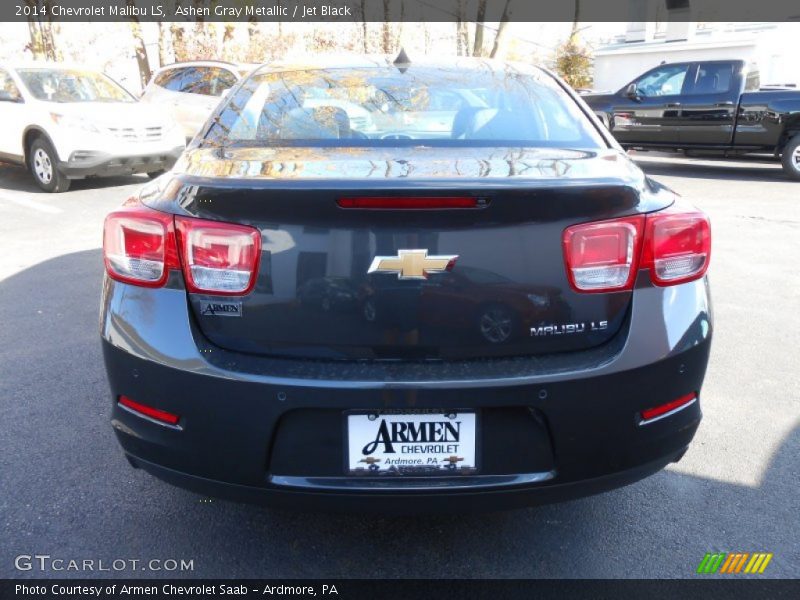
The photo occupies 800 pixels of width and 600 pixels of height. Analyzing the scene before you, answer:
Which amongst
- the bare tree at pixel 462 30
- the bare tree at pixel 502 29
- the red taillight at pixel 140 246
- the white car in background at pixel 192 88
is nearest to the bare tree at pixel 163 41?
the bare tree at pixel 502 29

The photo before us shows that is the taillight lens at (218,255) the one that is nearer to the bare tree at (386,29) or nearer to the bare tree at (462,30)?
the bare tree at (462,30)

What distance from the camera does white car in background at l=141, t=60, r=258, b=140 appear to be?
1250 cm

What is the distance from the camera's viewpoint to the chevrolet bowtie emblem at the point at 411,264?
1.99m

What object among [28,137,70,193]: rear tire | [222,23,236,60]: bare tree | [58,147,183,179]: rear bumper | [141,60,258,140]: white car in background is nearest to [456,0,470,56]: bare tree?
[222,23,236,60]: bare tree

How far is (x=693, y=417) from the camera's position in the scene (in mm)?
2281

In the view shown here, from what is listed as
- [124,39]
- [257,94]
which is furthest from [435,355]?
[124,39]

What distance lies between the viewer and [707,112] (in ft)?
39.9

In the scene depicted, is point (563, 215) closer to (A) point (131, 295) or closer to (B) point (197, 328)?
(B) point (197, 328)

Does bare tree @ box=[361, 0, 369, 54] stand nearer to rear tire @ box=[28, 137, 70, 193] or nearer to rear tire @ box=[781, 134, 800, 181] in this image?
rear tire @ box=[781, 134, 800, 181]

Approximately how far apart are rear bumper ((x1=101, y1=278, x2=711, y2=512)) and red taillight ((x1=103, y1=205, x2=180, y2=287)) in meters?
0.06

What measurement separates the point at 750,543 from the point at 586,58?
1128 inches

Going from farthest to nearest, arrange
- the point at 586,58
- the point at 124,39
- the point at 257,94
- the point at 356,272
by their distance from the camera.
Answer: the point at 586,58, the point at 124,39, the point at 257,94, the point at 356,272

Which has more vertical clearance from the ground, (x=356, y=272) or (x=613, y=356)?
(x=356, y=272)

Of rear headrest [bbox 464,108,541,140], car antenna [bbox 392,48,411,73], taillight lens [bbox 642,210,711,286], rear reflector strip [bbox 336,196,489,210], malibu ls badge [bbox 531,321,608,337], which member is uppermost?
car antenna [bbox 392,48,411,73]
